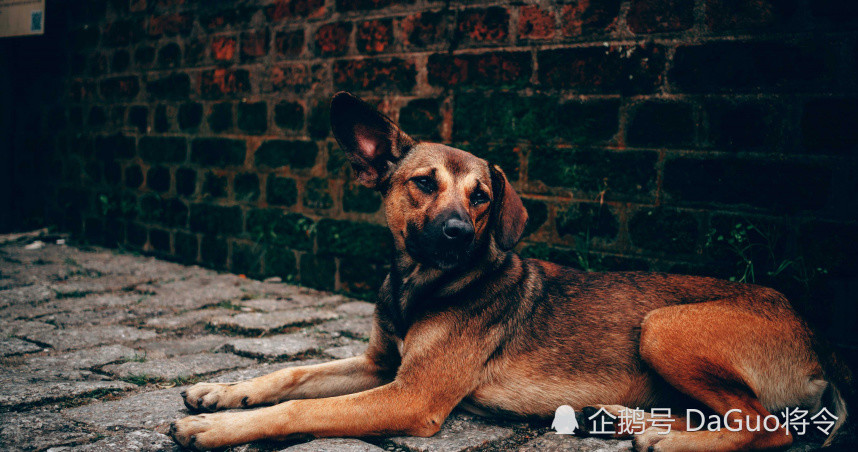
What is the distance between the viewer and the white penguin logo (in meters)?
2.75

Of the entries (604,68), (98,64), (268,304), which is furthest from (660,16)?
(98,64)

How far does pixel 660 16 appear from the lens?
152 inches

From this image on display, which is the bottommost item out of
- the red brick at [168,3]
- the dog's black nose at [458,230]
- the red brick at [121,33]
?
the dog's black nose at [458,230]

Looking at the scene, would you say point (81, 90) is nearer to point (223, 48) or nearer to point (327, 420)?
point (223, 48)

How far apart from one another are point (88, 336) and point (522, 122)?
10.6 ft

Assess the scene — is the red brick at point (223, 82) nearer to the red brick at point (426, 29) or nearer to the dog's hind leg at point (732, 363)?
the red brick at point (426, 29)

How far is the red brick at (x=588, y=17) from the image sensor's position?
13.3 ft

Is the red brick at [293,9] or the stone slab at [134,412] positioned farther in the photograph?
the red brick at [293,9]

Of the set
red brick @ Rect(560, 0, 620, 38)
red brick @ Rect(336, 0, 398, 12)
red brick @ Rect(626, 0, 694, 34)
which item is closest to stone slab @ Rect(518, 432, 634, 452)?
red brick @ Rect(626, 0, 694, 34)

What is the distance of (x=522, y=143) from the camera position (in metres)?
4.50

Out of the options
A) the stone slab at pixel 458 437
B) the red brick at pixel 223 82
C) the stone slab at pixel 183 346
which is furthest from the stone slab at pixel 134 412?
the red brick at pixel 223 82

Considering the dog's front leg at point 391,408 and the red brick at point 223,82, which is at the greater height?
the red brick at point 223,82

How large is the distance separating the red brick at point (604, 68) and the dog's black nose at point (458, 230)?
6.34 ft

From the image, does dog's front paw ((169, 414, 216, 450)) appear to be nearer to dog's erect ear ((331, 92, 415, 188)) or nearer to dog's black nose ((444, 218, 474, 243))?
dog's black nose ((444, 218, 474, 243))
